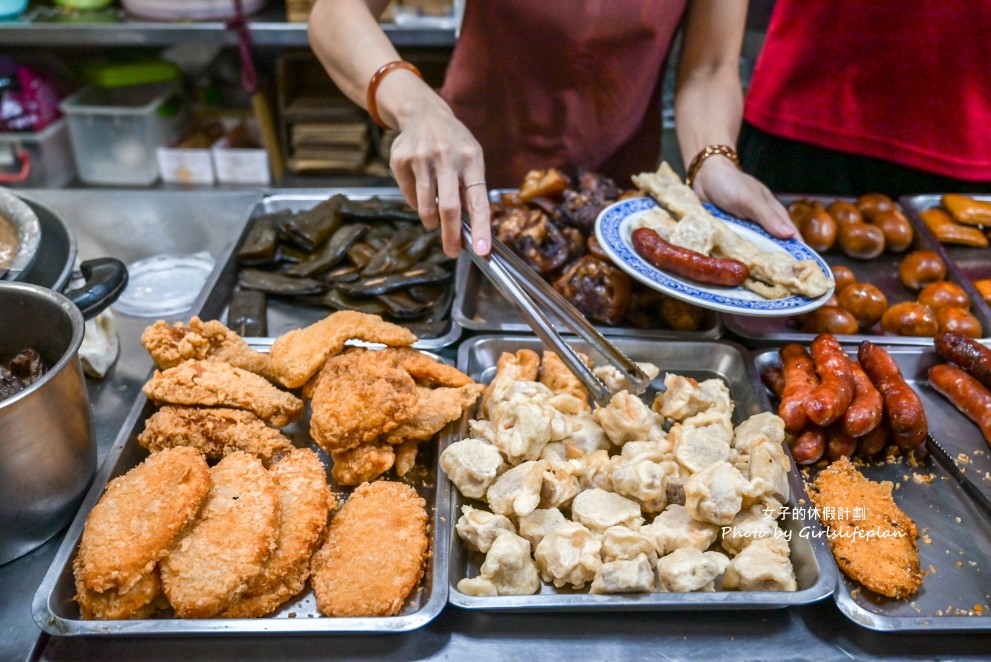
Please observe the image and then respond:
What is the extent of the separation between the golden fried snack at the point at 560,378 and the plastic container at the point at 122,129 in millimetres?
4175

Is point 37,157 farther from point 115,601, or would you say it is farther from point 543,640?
point 543,640

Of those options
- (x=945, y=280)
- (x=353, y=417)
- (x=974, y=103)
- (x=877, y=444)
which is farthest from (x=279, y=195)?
(x=974, y=103)

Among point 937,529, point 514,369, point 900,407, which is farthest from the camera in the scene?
point 514,369

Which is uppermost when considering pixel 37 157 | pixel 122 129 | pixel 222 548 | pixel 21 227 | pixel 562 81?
pixel 562 81

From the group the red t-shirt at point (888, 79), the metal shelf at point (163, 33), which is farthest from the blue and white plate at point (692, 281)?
the metal shelf at point (163, 33)

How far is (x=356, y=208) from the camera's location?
2.96 m

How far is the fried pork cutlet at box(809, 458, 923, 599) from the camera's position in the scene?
1614 mm

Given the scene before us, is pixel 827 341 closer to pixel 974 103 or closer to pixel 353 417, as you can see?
pixel 353 417

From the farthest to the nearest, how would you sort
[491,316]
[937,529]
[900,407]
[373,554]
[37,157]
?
[37,157], [491,316], [900,407], [937,529], [373,554]

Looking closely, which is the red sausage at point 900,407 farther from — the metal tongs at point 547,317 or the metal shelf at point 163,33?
the metal shelf at point 163,33

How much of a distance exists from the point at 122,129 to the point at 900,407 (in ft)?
16.9

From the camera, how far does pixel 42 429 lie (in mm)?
1455

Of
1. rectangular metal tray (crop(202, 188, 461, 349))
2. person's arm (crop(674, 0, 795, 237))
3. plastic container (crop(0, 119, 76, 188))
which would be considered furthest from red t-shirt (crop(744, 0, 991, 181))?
plastic container (crop(0, 119, 76, 188))

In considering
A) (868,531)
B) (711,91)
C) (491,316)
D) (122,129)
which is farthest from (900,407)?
(122,129)
